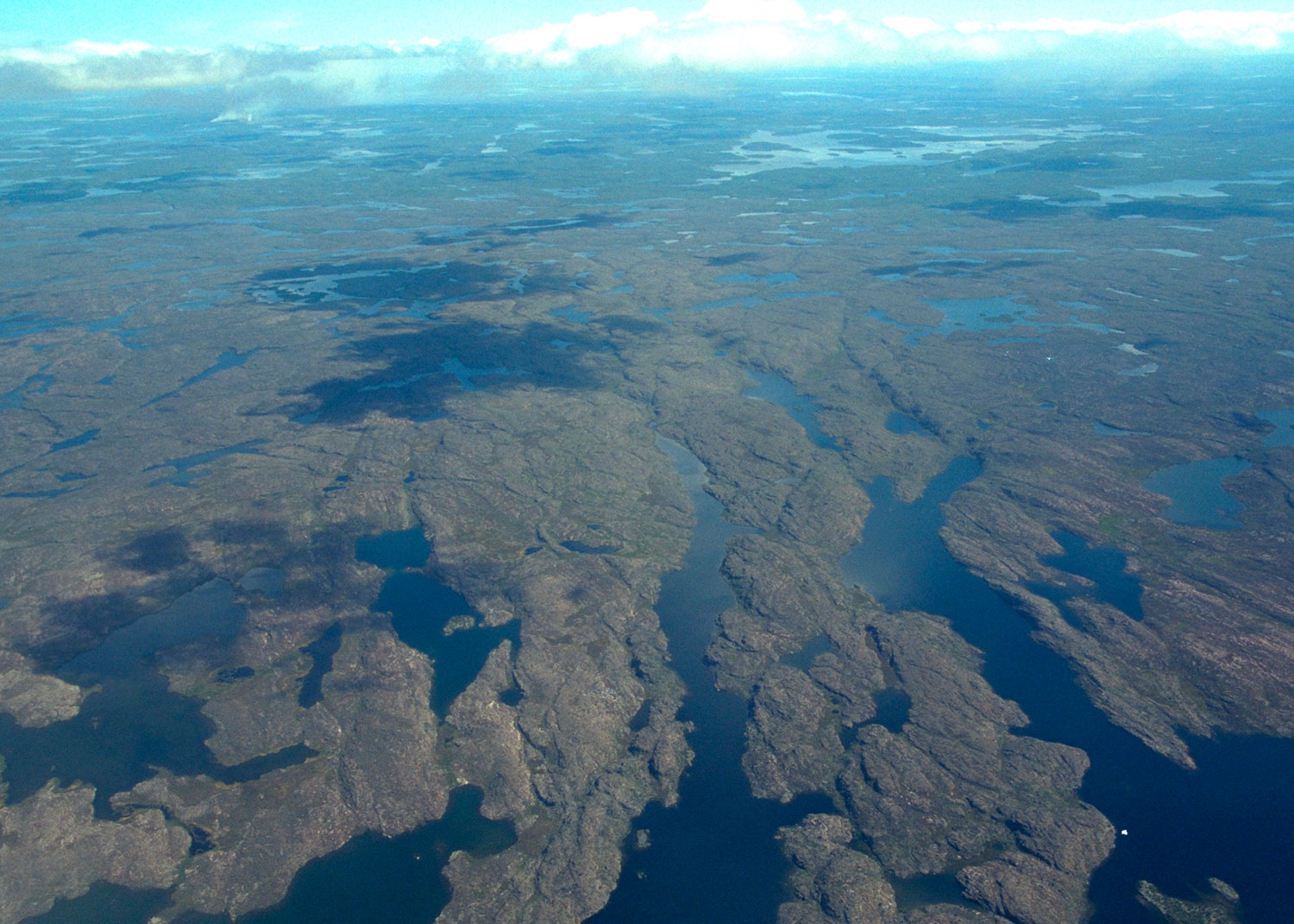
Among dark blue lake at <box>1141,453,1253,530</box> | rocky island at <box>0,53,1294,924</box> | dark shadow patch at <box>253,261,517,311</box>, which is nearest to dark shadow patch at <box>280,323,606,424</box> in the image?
rocky island at <box>0,53,1294,924</box>

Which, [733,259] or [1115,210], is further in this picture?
[1115,210]

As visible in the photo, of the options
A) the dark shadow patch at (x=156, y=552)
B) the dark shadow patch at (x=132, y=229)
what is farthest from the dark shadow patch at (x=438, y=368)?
the dark shadow patch at (x=132, y=229)

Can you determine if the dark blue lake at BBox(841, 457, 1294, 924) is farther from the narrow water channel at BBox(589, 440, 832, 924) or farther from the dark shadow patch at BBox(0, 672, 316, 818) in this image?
the dark shadow patch at BBox(0, 672, 316, 818)

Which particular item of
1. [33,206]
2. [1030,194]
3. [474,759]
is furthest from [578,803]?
[33,206]

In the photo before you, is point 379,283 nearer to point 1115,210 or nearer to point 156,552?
point 156,552

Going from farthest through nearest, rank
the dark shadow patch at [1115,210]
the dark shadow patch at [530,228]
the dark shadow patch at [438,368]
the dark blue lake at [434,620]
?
the dark shadow patch at [1115,210], the dark shadow patch at [530,228], the dark shadow patch at [438,368], the dark blue lake at [434,620]

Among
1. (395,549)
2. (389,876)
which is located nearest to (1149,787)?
(389,876)

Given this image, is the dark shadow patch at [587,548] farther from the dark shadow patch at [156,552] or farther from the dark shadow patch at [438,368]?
the dark shadow patch at [438,368]

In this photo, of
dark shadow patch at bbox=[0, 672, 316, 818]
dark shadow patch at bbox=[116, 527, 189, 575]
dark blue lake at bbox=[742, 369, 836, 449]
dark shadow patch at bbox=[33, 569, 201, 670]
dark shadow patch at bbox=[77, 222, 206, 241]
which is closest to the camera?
dark shadow patch at bbox=[0, 672, 316, 818]

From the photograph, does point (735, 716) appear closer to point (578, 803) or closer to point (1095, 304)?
point (578, 803)
